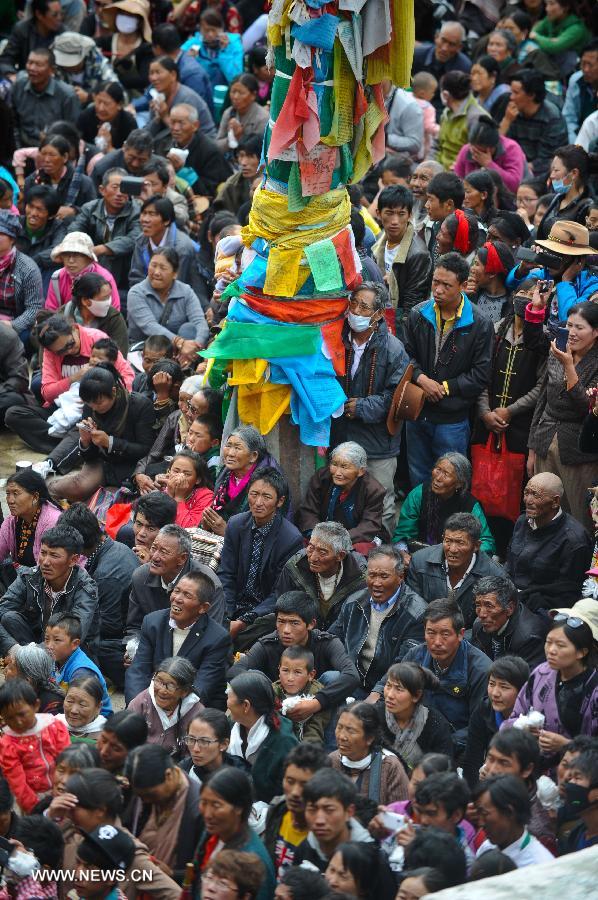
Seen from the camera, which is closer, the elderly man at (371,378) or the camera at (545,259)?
the camera at (545,259)

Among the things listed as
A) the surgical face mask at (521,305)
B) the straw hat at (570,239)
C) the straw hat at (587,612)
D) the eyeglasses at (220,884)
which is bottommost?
the straw hat at (587,612)

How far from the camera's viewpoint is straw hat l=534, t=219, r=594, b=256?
909 centimetres

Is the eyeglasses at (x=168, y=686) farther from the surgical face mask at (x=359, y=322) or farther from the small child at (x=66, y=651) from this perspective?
the surgical face mask at (x=359, y=322)

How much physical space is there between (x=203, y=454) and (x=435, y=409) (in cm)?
134

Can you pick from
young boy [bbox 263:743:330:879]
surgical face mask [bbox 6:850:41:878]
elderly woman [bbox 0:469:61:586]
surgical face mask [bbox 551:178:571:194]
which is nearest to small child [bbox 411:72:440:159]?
surgical face mask [bbox 551:178:571:194]

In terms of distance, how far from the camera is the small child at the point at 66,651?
312 inches

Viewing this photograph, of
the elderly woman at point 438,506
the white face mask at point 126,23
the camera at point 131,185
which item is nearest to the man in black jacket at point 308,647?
the elderly woman at point 438,506

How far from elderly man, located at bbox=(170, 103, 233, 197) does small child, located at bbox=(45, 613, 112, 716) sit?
5.81 m

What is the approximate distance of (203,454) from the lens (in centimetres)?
953

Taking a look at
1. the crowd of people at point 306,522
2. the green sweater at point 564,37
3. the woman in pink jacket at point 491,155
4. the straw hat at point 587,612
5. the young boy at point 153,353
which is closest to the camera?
the crowd of people at point 306,522

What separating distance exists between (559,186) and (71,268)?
328 centimetres

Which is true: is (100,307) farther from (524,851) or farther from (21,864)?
(524,851)

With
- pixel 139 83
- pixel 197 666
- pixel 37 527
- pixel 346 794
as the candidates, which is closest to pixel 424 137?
pixel 139 83
